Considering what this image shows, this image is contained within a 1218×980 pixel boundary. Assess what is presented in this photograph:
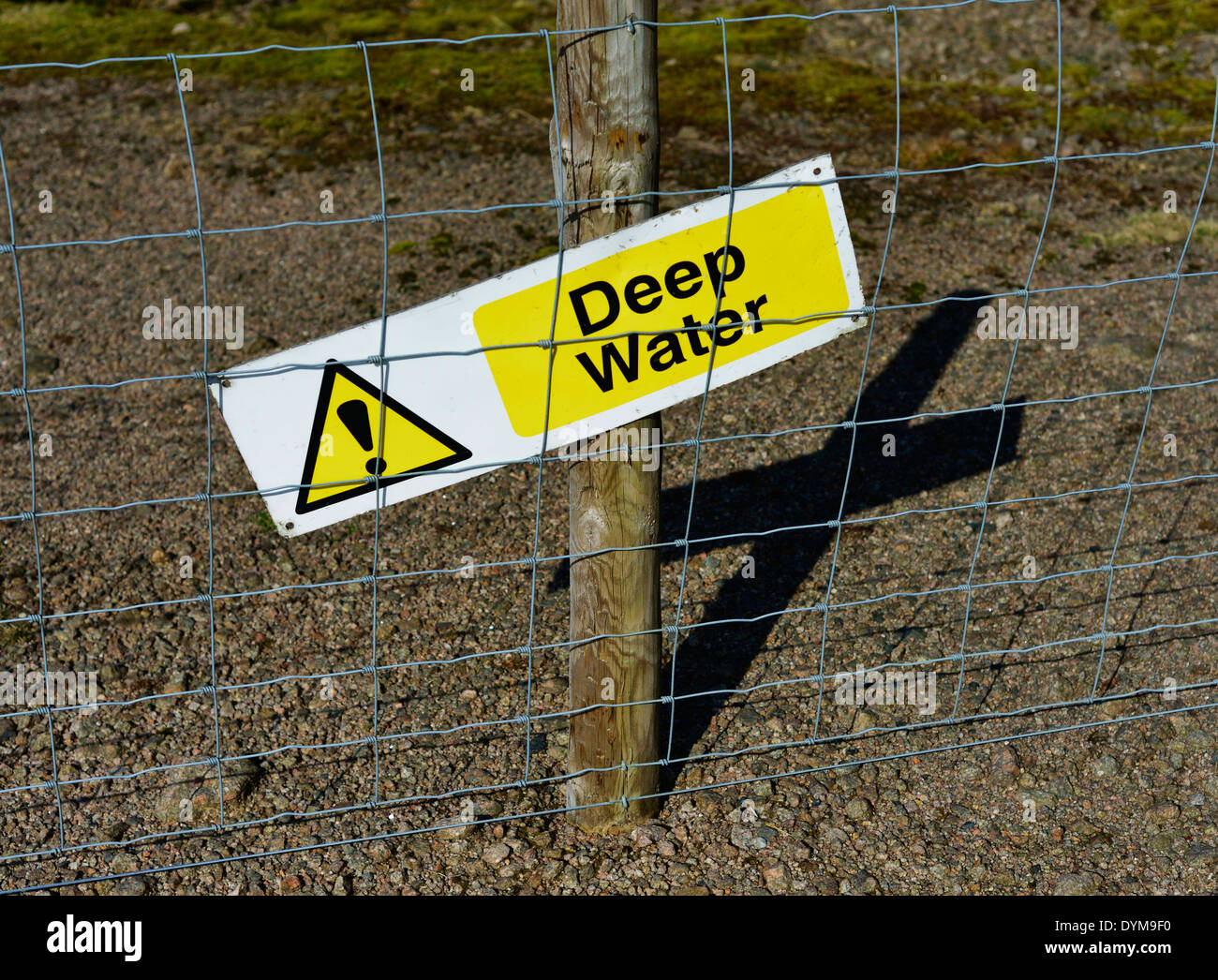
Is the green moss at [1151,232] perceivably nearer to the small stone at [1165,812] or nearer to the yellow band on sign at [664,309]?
the small stone at [1165,812]

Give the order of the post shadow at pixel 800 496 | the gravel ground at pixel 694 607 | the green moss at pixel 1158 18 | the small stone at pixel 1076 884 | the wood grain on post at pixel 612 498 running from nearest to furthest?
the wood grain on post at pixel 612 498 < the small stone at pixel 1076 884 < the gravel ground at pixel 694 607 < the post shadow at pixel 800 496 < the green moss at pixel 1158 18

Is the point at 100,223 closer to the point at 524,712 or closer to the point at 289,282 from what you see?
the point at 289,282

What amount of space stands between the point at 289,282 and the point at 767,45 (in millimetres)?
4776

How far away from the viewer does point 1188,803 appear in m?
3.67

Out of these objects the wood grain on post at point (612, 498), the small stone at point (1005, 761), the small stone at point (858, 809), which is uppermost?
the wood grain on post at point (612, 498)

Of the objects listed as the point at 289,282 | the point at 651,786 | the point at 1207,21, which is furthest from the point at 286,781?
the point at 1207,21

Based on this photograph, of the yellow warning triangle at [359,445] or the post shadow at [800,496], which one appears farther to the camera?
the post shadow at [800,496]

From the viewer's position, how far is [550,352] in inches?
115

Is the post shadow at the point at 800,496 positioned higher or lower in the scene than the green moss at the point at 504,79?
lower

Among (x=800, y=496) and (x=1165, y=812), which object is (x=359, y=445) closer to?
(x=800, y=496)

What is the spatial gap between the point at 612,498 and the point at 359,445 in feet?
2.16

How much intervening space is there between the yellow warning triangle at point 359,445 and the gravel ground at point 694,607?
577mm

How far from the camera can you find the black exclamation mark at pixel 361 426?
291 centimetres

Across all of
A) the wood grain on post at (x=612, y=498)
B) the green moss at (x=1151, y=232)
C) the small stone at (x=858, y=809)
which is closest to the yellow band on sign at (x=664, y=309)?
the wood grain on post at (x=612, y=498)
